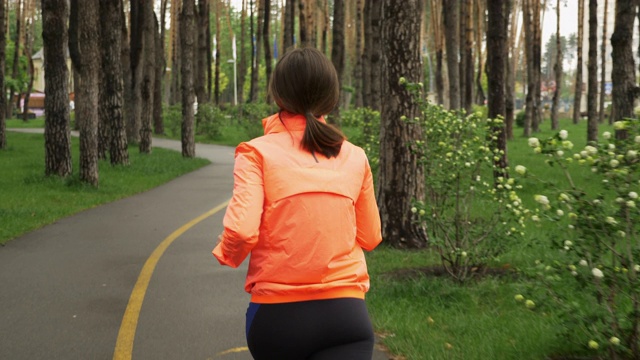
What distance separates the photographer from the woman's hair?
111 inches

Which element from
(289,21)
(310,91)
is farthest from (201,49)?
(310,91)

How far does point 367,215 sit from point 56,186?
15511 mm

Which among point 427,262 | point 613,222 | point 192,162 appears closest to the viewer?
point 613,222

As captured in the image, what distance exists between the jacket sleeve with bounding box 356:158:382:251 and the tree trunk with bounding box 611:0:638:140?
1585 centimetres

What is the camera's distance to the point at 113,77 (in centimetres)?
2266

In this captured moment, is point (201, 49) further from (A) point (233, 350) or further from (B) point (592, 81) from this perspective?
(A) point (233, 350)

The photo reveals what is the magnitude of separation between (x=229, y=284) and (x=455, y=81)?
24683mm

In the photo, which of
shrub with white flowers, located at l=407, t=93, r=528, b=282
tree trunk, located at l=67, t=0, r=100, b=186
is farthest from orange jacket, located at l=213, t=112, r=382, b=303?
tree trunk, located at l=67, t=0, r=100, b=186

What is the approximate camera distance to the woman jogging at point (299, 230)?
273 centimetres

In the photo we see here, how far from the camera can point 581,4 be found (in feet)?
142

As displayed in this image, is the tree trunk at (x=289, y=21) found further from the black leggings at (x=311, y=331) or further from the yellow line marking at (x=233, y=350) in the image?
the black leggings at (x=311, y=331)

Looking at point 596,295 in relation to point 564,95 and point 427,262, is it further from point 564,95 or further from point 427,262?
point 564,95

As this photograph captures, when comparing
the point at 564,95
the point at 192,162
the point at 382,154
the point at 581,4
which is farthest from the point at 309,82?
the point at 564,95

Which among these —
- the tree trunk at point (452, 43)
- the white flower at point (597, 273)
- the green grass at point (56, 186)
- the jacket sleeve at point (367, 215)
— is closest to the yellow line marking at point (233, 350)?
the white flower at point (597, 273)
